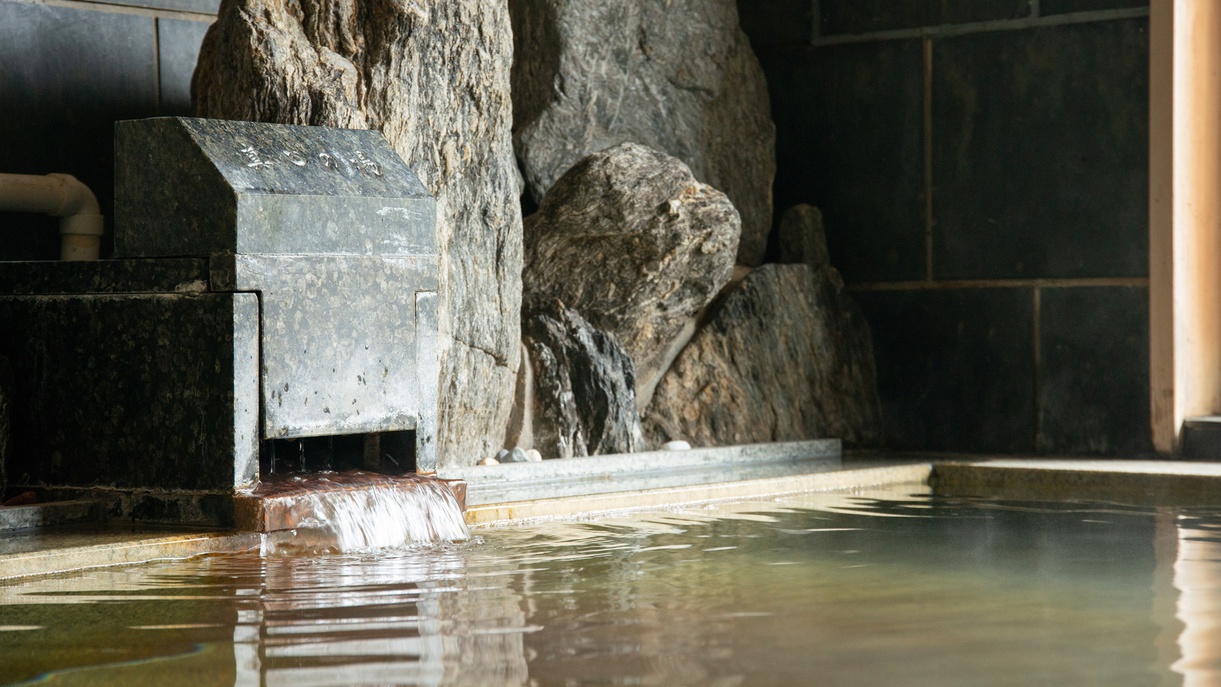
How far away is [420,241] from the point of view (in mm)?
5473

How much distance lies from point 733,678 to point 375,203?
2834 millimetres

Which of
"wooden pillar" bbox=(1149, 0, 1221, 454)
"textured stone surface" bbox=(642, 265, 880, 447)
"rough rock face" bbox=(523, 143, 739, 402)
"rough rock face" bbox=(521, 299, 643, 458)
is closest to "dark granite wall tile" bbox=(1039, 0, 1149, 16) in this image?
"wooden pillar" bbox=(1149, 0, 1221, 454)

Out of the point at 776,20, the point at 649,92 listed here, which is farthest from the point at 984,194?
the point at 649,92

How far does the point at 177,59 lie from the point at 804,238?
12.5 ft

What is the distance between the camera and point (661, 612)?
145 inches

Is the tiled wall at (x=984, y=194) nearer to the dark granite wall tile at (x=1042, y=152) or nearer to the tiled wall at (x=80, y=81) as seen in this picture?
the dark granite wall tile at (x=1042, y=152)

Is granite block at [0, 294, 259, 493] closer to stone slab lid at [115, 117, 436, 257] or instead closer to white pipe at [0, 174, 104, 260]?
stone slab lid at [115, 117, 436, 257]

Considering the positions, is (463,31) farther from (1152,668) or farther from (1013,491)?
(1152,668)

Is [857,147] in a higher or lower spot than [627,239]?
higher

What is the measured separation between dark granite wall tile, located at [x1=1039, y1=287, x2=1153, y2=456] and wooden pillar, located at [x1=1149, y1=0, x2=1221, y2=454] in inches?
4.6

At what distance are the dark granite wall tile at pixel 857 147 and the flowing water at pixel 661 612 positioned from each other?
3751mm

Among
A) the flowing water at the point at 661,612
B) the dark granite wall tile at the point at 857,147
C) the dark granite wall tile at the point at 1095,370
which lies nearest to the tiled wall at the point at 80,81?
the flowing water at the point at 661,612

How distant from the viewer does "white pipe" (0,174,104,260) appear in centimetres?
593

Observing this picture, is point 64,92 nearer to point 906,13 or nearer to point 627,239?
point 627,239
